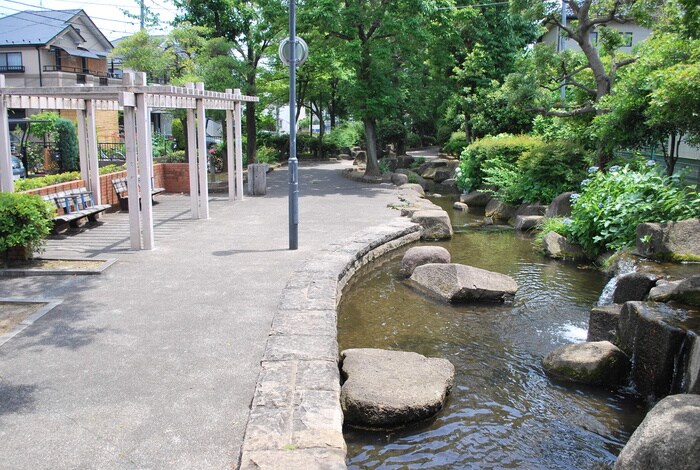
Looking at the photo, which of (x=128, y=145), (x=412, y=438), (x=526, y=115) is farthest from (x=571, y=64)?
(x=412, y=438)

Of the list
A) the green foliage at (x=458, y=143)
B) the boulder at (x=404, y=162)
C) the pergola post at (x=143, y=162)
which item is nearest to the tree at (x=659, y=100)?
the pergola post at (x=143, y=162)

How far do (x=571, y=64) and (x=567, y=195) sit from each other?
200 inches

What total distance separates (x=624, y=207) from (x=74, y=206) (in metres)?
11.1

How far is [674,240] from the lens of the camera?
30.4 feet

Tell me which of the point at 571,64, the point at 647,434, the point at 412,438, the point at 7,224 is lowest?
the point at 412,438

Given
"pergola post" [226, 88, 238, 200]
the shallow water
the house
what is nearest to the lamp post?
the shallow water

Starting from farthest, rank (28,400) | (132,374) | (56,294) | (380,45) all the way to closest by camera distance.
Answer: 1. (380,45)
2. (56,294)
3. (132,374)
4. (28,400)

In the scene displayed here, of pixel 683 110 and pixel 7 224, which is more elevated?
pixel 683 110

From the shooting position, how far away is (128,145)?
10375 millimetres

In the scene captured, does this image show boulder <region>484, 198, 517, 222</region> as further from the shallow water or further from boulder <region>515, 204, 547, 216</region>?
the shallow water

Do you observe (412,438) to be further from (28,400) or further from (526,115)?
(526,115)

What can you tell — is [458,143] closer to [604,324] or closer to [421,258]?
[421,258]

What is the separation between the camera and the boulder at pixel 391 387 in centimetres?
563

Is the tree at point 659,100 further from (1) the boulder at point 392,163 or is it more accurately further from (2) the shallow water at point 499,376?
(1) the boulder at point 392,163
